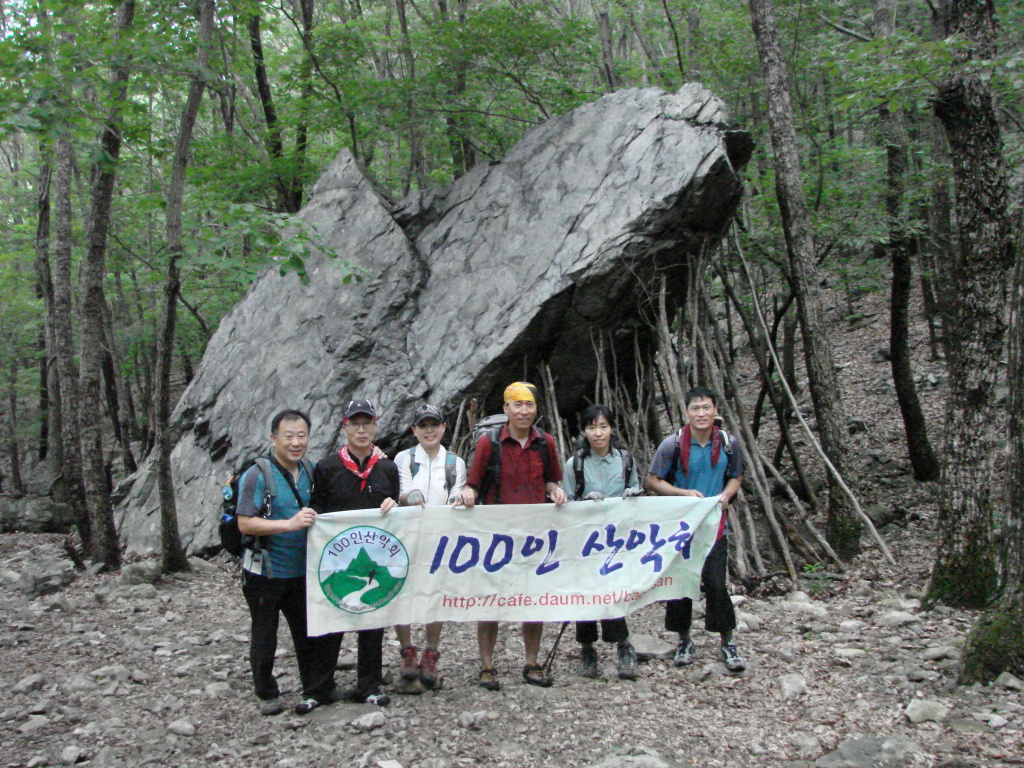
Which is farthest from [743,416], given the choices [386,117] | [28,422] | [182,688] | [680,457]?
[28,422]

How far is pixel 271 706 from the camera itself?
3.72 meters

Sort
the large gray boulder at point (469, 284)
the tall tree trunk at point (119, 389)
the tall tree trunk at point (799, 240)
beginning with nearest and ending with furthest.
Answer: the large gray boulder at point (469, 284) → the tall tree trunk at point (799, 240) → the tall tree trunk at point (119, 389)

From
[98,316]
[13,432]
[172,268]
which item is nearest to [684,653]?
[172,268]

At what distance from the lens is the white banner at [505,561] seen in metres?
3.86

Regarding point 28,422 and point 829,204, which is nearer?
point 829,204

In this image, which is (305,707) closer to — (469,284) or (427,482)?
(427,482)

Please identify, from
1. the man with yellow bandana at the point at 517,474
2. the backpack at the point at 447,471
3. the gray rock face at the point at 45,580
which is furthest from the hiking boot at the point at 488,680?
the gray rock face at the point at 45,580

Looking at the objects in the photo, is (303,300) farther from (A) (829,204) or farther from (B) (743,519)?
(A) (829,204)

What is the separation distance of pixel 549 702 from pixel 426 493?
1.27 meters

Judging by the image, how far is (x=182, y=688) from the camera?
13.9 ft

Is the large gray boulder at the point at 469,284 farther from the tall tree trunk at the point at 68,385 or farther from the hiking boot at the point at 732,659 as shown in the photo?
the hiking boot at the point at 732,659

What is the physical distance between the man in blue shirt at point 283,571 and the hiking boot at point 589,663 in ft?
4.42

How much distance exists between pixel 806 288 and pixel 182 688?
6720 millimetres

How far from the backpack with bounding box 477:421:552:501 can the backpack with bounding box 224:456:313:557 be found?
3.76 ft
